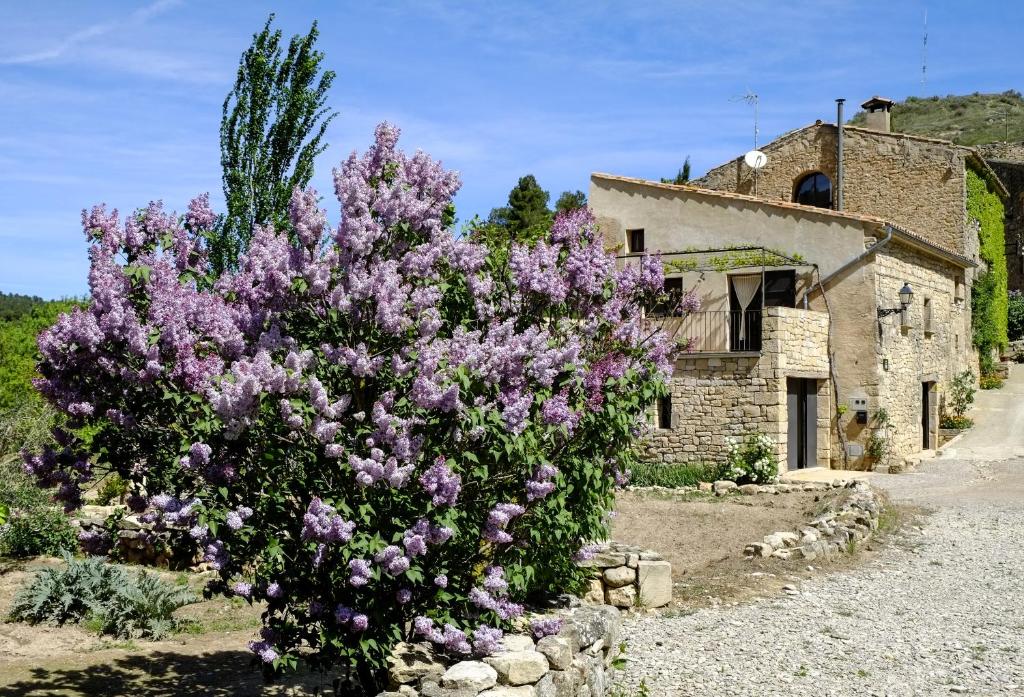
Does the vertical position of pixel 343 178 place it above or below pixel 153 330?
above

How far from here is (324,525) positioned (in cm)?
486

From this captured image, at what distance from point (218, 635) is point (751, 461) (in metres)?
13.0

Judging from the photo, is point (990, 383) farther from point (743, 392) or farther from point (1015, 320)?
point (743, 392)

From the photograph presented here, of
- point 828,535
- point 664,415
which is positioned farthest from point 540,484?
point 664,415

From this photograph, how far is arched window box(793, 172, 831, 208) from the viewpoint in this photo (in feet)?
86.3

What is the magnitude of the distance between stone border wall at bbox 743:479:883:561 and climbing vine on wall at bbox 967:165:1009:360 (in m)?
15.9

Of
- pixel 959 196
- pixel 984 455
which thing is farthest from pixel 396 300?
pixel 959 196

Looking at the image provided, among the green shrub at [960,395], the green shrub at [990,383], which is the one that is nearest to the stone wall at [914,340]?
the green shrub at [960,395]

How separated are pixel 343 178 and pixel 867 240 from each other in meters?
17.2

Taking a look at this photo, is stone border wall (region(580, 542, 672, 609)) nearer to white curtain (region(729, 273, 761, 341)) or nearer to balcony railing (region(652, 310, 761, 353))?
balcony railing (region(652, 310, 761, 353))

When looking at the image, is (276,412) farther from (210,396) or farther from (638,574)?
(638,574)

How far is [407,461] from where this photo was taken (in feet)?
16.7

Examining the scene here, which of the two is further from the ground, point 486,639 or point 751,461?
point 486,639

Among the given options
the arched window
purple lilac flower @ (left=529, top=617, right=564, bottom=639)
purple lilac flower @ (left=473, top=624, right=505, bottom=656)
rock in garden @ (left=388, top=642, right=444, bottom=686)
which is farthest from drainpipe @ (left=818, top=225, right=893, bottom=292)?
rock in garden @ (left=388, top=642, right=444, bottom=686)
